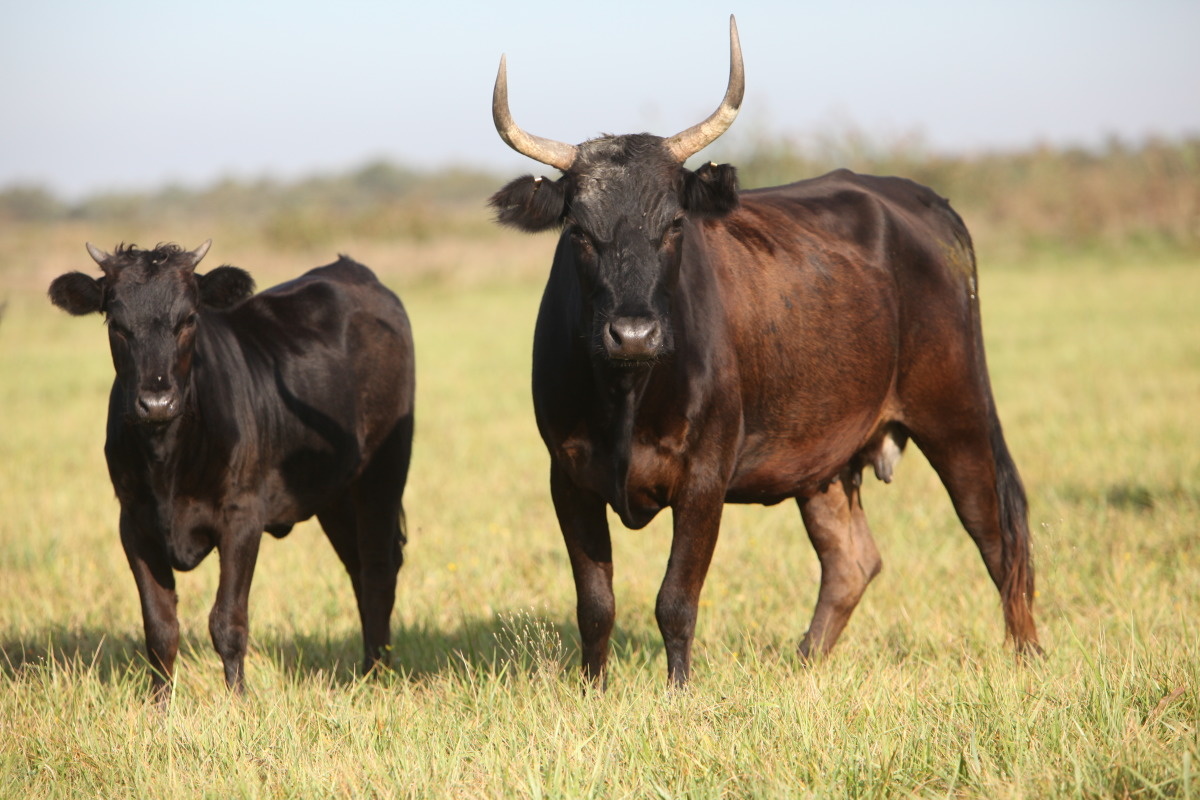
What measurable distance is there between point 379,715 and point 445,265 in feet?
87.2

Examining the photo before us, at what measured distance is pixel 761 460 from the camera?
5.37m

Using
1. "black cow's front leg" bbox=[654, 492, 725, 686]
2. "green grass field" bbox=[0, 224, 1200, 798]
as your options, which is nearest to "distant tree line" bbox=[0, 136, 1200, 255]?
"green grass field" bbox=[0, 224, 1200, 798]

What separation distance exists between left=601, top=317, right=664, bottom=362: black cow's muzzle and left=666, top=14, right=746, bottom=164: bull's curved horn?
880mm

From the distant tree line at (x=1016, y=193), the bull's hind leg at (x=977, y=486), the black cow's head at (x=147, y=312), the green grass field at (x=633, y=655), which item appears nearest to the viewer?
the green grass field at (x=633, y=655)

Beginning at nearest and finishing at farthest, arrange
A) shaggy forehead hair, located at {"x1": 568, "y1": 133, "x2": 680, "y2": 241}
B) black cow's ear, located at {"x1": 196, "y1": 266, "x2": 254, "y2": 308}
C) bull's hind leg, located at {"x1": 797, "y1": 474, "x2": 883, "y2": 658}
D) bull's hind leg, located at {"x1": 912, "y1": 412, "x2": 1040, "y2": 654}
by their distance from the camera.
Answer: shaggy forehead hair, located at {"x1": 568, "y1": 133, "x2": 680, "y2": 241}, black cow's ear, located at {"x1": 196, "y1": 266, "x2": 254, "y2": 308}, bull's hind leg, located at {"x1": 797, "y1": 474, "x2": 883, "y2": 658}, bull's hind leg, located at {"x1": 912, "y1": 412, "x2": 1040, "y2": 654}

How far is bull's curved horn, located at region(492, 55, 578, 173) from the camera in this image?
459cm

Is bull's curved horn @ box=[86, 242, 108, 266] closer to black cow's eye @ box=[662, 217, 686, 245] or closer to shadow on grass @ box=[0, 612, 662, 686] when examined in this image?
shadow on grass @ box=[0, 612, 662, 686]

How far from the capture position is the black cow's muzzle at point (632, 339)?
4227 mm

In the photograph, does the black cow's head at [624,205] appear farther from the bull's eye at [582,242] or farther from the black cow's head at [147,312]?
the black cow's head at [147,312]

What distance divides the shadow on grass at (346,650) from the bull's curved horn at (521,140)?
2.02 meters

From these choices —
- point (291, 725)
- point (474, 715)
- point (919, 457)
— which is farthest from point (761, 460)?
point (919, 457)

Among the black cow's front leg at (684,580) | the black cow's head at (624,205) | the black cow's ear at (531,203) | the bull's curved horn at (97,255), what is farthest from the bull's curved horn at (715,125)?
the bull's curved horn at (97,255)

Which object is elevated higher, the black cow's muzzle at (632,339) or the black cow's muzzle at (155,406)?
the black cow's muzzle at (632,339)

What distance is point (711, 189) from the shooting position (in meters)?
4.85
